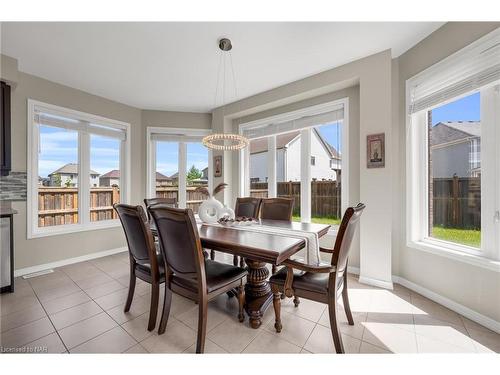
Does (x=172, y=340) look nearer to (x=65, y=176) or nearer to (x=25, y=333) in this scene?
(x=25, y=333)

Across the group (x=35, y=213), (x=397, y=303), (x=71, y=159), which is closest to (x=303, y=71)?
(x=397, y=303)

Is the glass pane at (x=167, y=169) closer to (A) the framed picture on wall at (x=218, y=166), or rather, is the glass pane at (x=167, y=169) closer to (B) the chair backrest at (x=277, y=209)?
(A) the framed picture on wall at (x=218, y=166)

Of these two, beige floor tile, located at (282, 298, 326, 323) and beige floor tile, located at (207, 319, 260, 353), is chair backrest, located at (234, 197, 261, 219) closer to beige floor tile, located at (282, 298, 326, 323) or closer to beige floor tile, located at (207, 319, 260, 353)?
beige floor tile, located at (282, 298, 326, 323)

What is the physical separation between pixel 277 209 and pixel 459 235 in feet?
6.05

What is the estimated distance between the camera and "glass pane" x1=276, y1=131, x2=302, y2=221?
353cm

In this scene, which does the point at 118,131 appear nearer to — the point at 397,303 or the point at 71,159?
the point at 71,159

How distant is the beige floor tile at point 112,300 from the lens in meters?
2.11

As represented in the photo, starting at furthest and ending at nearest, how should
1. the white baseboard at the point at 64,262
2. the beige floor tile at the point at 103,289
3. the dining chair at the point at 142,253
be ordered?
the white baseboard at the point at 64,262, the beige floor tile at the point at 103,289, the dining chair at the point at 142,253

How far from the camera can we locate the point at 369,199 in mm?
2549

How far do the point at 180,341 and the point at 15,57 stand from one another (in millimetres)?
3567

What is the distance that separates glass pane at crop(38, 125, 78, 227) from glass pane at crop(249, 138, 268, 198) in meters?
2.90

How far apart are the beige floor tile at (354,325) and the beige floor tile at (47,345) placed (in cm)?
197

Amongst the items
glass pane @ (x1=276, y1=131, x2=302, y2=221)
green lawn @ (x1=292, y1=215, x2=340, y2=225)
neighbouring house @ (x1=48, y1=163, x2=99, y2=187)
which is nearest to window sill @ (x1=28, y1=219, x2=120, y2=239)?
neighbouring house @ (x1=48, y1=163, x2=99, y2=187)

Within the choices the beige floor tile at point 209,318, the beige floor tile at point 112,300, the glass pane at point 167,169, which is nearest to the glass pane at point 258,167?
the glass pane at point 167,169
